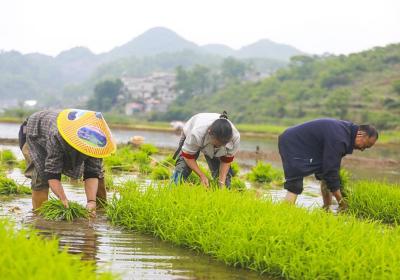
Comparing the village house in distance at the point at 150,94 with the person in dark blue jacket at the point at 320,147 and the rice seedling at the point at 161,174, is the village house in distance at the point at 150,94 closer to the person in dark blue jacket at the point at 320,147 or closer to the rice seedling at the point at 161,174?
the rice seedling at the point at 161,174

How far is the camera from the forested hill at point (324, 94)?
1982 inches

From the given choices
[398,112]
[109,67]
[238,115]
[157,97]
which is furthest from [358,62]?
[109,67]

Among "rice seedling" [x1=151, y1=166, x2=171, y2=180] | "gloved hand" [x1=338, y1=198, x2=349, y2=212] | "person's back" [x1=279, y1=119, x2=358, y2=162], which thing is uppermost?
"person's back" [x1=279, y1=119, x2=358, y2=162]

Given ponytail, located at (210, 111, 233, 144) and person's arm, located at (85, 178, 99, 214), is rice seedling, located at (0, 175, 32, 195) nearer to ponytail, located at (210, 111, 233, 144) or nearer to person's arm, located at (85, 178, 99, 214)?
person's arm, located at (85, 178, 99, 214)

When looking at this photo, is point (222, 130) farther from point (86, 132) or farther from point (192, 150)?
point (86, 132)

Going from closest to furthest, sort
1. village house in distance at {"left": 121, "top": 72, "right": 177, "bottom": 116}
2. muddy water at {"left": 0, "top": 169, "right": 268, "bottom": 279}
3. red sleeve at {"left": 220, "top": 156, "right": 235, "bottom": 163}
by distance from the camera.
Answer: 1. muddy water at {"left": 0, "top": 169, "right": 268, "bottom": 279}
2. red sleeve at {"left": 220, "top": 156, "right": 235, "bottom": 163}
3. village house in distance at {"left": 121, "top": 72, "right": 177, "bottom": 116}

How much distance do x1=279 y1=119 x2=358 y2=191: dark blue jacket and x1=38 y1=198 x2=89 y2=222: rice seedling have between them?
7.45 ft

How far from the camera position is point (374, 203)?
259 inches

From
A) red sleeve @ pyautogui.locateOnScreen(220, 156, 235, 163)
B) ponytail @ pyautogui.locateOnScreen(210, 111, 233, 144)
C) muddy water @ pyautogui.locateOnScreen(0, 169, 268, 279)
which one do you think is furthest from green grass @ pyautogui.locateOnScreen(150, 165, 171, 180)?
ponytail @ pyautogui.locateOnScreen(210, 111, 233, 144)

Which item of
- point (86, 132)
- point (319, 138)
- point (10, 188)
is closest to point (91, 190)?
point (86, 132)

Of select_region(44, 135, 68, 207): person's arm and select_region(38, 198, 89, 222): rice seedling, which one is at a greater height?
select_region(44, 135, 68, 207): person's arm

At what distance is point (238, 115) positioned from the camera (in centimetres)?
6206

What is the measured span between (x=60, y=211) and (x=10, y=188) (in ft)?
5.91

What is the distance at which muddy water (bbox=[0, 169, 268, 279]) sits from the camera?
3914mm
